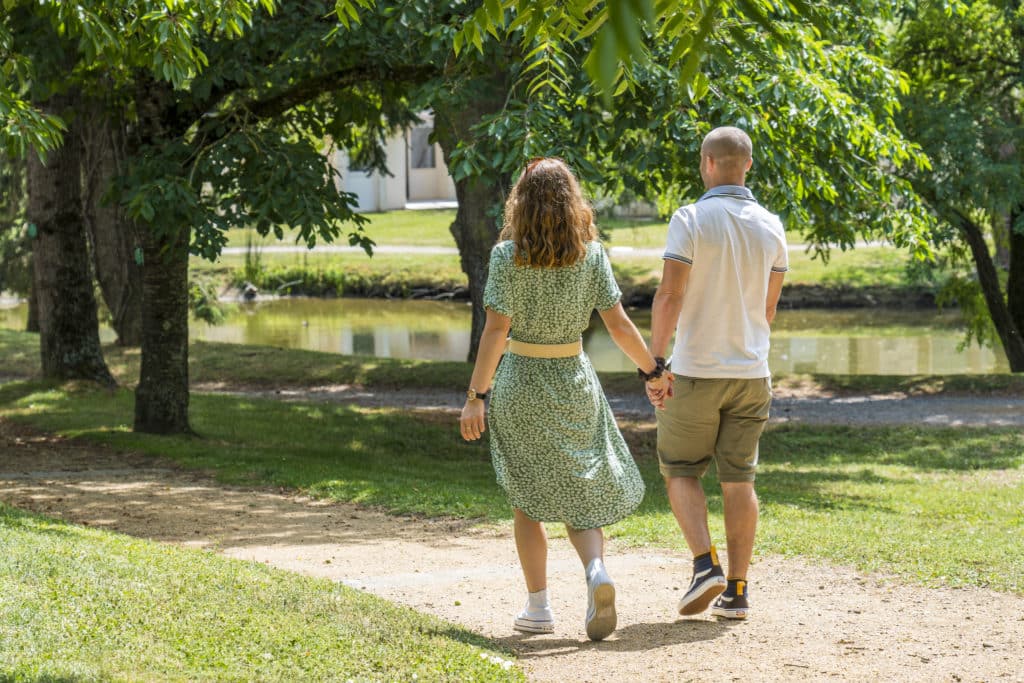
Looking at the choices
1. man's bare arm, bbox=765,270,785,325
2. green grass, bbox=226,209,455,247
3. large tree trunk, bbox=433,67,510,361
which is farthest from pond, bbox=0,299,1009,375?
man's bare arm, bbox=765,270,785,325

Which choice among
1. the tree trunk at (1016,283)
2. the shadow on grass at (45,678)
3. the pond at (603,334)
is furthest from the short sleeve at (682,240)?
the pond at (603,334)

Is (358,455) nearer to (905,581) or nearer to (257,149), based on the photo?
(257,149)

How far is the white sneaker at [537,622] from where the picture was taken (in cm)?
522

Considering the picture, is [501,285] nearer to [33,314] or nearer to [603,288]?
[603,288]

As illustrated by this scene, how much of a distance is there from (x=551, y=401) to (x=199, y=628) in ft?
Result: 5.45

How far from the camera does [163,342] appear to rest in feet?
38.5

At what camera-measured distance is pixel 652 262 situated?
126 ft

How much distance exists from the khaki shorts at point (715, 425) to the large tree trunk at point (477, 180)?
3.71m

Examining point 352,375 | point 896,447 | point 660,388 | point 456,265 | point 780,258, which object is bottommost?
point 896,447

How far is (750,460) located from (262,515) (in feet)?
13.7

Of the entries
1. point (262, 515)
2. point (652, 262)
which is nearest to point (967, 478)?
point (262, 515)

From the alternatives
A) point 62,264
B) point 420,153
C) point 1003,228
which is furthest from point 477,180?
point 420,153

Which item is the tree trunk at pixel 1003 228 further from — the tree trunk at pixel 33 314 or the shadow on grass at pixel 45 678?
the tree trunk at pixel 33 314

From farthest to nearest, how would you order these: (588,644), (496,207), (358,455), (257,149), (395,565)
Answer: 1. (358,455)
2. (257,149)
3. (496,207)
4. (395,565)
5. (588,644)
